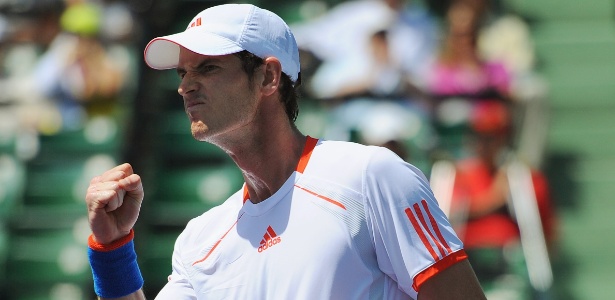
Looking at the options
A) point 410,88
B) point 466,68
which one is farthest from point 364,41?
point 466,68

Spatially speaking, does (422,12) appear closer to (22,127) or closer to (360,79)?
(360,79)

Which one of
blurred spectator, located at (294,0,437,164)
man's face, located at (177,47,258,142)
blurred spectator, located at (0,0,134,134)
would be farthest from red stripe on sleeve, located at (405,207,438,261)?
blurred spectator, located at (0,0,134,134)

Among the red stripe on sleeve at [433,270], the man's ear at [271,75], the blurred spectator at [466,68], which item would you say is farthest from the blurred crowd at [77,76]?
the red stripe on sleeve at [433,270]

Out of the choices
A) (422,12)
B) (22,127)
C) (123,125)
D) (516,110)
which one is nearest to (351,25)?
(422,12)

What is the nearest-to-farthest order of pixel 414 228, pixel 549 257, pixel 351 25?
pixel 414 228
pixel 549 257
pixel 351 25

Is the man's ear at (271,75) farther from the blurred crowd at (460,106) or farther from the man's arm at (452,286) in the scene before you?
the blurred crowd at (460,106)

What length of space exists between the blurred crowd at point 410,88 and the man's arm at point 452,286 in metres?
3.12

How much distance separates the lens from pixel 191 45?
2.68 m

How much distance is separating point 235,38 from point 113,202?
1.81ft

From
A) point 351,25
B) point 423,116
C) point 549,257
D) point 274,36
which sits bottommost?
point 549,257

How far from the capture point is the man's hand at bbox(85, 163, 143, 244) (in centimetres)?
274

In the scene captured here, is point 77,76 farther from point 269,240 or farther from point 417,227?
point 417,227

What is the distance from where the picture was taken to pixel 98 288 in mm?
2920

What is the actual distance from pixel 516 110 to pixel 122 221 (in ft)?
15.1
